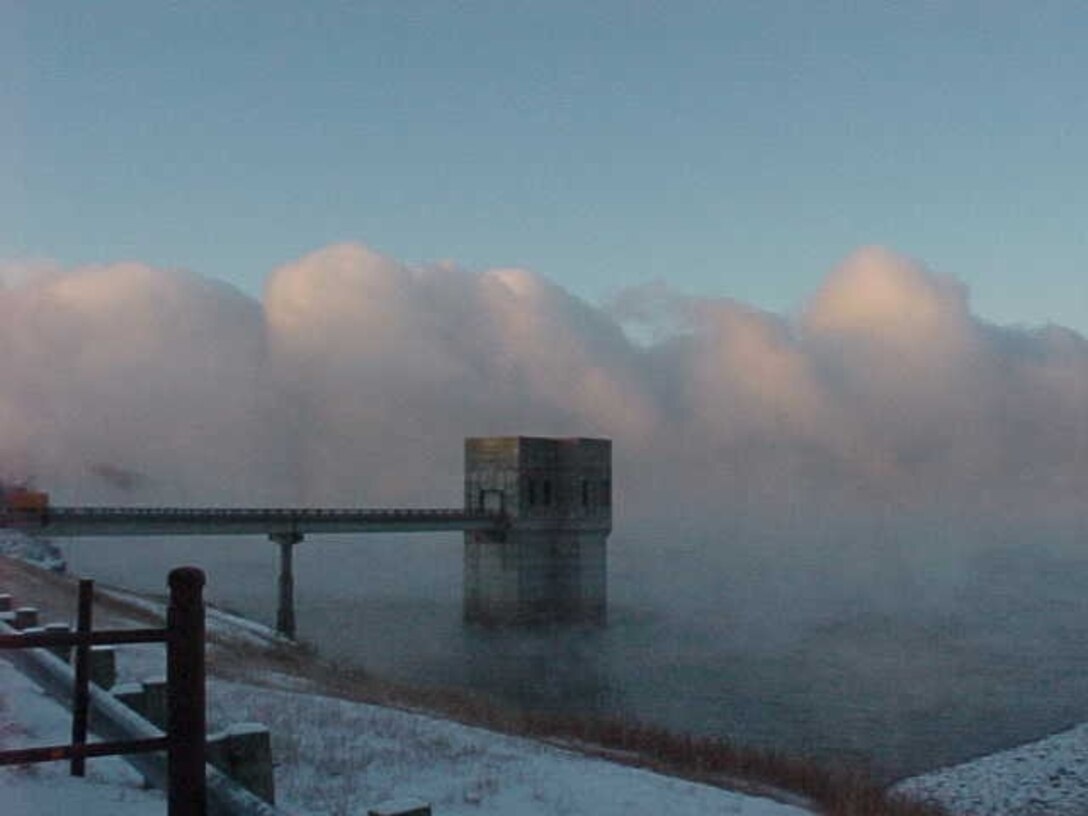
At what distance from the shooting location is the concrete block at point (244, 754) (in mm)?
8719

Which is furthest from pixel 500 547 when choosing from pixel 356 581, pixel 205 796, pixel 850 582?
pixel 205 796

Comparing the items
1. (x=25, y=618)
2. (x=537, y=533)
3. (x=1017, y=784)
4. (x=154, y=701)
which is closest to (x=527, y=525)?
(x=537, y=533)

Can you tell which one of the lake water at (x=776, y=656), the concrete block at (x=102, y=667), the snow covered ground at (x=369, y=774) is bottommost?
the lake water at (x=776, y=656)

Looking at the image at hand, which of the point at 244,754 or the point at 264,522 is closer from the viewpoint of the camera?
the point at 244,754

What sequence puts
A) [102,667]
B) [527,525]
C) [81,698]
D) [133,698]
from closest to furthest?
[81,698]
[133,698]
[102,667]
[527,525]

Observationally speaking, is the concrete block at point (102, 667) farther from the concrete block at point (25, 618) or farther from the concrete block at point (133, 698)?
the concrete block at point (25, 618)

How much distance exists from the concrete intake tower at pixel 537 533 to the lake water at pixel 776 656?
14.0 ft

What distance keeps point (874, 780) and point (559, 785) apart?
20.7 metres

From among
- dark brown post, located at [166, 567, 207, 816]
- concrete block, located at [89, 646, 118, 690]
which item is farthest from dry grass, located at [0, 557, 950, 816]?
dark brown post, located at [166, 567, 207, 816]

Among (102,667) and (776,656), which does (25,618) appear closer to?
(102,667)

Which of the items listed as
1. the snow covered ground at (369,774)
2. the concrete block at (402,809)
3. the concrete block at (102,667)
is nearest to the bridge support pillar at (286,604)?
the snow covered ground at (369,774)

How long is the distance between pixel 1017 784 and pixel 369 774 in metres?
26.0

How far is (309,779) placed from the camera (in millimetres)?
14117

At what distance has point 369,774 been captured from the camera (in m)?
14.6
